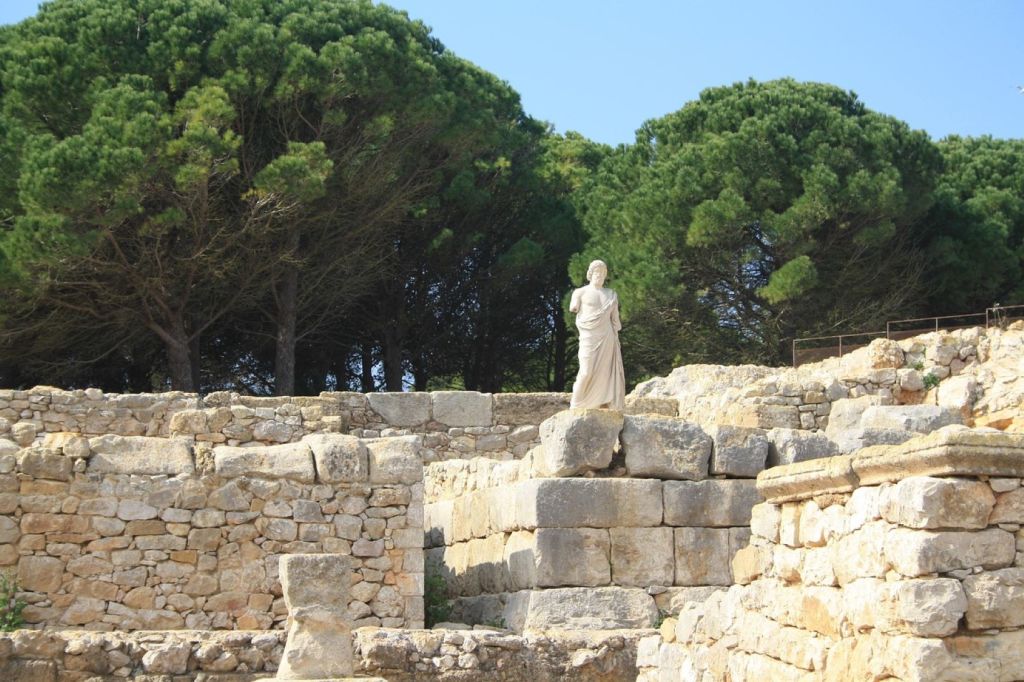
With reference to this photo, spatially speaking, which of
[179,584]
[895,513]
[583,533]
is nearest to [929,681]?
[895,513]

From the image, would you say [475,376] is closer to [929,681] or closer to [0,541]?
[0,541]

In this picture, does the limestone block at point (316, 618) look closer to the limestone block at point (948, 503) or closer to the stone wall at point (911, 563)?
the stone wall at point (911, 563)

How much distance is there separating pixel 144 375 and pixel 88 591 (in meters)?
15.7

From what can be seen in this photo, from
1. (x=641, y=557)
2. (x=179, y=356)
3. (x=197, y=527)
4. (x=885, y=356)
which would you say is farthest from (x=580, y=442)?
(x=179, y=356)

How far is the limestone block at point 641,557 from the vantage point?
36.8 ft

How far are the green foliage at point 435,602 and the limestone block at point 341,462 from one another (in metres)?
1.21

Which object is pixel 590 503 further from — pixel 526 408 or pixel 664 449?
pixel 526 408

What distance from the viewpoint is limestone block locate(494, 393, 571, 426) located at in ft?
60.5

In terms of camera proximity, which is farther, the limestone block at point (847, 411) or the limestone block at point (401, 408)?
the limestone block at point (401, 408)

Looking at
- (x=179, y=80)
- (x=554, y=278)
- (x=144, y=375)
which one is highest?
(x=179, y=80)

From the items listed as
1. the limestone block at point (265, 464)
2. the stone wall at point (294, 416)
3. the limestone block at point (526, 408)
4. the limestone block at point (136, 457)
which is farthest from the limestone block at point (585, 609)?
the limestone block at point (526, 408)

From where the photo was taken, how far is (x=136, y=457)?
10953 millimetres

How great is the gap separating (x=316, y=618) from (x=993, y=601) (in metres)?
3.86

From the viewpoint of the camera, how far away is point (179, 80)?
2272 cm
